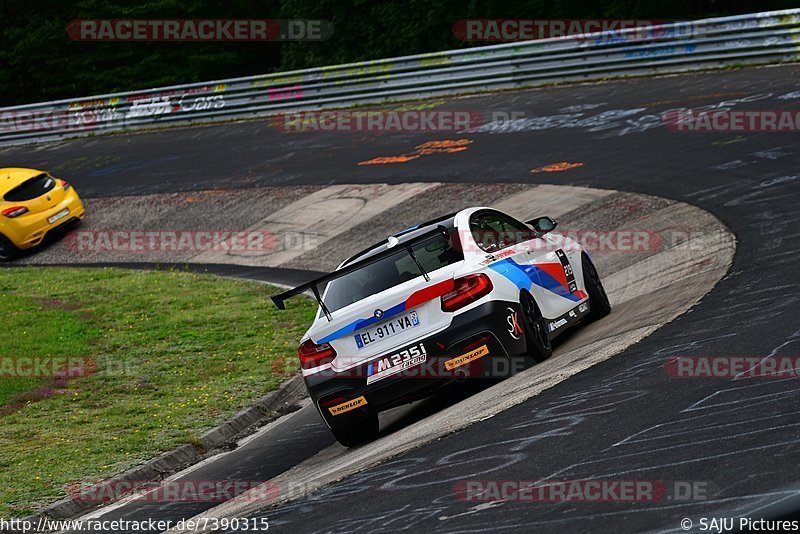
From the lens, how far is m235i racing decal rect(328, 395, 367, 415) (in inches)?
362

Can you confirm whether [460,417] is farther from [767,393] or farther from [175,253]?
[175,253]

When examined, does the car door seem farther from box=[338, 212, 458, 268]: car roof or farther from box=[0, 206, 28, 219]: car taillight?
box=[0, 206, 28, 219]: car taillight

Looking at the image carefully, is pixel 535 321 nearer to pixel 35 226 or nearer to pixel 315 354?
pixel 315 354

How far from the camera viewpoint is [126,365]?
13.4m

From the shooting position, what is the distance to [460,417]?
8727 millimetres

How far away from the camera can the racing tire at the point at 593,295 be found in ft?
37.5

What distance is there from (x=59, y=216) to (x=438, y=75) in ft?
31.3

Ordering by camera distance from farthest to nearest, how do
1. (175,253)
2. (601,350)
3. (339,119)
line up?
(339,119)
(175,253)
(601,350)

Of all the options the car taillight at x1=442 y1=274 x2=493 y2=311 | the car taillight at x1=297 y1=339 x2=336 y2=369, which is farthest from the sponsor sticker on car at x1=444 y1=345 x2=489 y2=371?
the car taillight at x1=297 y1=339 x2=336 y2=369

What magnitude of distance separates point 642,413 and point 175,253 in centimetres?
1492

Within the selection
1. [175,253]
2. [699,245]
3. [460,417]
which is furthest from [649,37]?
[460,417]

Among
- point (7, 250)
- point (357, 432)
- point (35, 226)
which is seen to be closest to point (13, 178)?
point (35, 226)

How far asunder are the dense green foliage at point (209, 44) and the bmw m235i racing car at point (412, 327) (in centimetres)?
2524

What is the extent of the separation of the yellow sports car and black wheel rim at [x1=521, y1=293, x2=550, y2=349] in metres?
14.8
